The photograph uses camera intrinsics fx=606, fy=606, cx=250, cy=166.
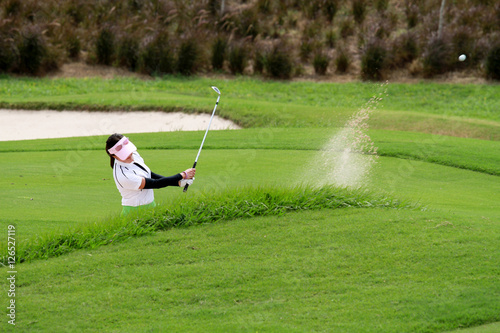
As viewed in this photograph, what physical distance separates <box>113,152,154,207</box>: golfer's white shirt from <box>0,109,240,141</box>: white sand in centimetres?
1025

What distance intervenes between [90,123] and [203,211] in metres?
11.9

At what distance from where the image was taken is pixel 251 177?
973 cm

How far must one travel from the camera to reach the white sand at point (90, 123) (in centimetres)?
1777

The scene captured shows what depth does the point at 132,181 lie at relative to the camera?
659cm

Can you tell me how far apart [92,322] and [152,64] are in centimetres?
2064

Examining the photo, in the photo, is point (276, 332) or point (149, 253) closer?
point (276, 332)

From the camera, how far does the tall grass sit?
676cm

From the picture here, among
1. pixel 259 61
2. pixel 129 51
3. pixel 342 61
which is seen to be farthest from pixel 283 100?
pixel 129 51

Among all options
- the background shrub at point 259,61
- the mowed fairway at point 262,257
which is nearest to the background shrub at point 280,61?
the background shrub at point 259,61

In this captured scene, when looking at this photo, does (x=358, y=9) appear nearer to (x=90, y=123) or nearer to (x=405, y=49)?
(x=405, y=49)

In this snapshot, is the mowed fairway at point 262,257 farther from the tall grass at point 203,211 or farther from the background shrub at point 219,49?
the background shrub at point 219,49

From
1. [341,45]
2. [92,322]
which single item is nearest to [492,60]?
[341,45]

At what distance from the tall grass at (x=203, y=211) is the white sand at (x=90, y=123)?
372 inches

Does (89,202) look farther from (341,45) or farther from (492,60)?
(341,45)
